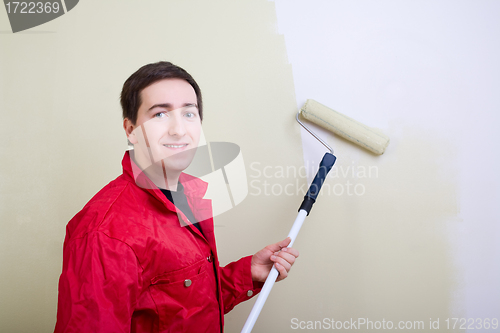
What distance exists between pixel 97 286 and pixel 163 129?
382 millimetres

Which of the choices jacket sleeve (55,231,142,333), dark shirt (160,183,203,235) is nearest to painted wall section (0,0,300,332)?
dark shirt (160,183,203,235)

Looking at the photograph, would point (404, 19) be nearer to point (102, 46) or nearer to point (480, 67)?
point (480, 67)

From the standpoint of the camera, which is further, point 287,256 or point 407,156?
point 407,156

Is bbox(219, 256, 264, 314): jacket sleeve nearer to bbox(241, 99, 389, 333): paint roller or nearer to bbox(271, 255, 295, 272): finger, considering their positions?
bbox(271, 255, 295, 272): finger

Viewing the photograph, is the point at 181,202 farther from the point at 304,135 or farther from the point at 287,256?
the point at 304,135

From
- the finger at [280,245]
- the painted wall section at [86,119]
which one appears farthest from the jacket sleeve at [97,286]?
the painted wall section at [86,119]

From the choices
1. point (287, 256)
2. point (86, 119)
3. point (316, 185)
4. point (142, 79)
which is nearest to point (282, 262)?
point (287, 256)

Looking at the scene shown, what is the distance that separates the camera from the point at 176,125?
33.7 inches

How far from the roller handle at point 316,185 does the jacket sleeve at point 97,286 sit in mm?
580

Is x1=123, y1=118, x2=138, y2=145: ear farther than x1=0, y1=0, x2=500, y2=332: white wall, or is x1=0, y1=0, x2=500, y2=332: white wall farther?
x1=0, y1=0, x2=500, y2=332: white wall

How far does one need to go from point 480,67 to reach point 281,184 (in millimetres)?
824

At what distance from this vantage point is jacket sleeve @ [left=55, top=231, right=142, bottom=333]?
0.63 meters

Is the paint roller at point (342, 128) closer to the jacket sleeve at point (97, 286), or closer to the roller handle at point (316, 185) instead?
the roller handle at point (316, 185)

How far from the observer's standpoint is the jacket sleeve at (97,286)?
633 mm
